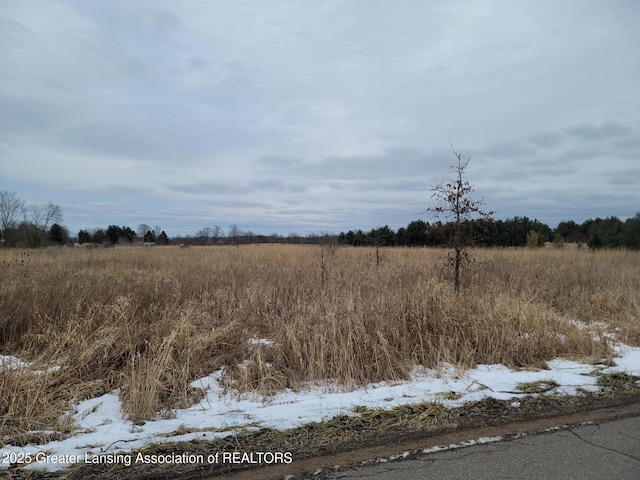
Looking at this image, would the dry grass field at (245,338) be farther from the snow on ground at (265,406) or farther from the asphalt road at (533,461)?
the asphalt road at (533,461)

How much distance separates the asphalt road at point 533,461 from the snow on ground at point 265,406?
2.72 feet

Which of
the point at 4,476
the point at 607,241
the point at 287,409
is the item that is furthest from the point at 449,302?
the point at 607,241

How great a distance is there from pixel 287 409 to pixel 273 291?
5167 millimetres

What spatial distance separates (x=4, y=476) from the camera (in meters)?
2.71

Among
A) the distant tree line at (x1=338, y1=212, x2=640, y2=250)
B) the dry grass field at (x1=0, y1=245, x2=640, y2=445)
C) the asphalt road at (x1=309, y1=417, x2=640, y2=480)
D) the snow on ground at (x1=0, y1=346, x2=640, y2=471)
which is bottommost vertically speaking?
the snow on ground at (x1=0, y1=346, x2=640, y2=471)

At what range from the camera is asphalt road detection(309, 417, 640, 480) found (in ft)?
8.74

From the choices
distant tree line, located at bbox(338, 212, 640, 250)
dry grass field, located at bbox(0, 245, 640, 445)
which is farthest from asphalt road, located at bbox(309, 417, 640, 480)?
distant tree line, located at bbox(338, 212, 640, 250)

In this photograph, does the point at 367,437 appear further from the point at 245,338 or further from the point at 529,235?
the point at 529,235

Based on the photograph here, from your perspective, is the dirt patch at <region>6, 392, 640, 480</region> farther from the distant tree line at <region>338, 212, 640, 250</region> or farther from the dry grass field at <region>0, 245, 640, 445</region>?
the distant tree line at <region>338, 212, 640, 250</region>

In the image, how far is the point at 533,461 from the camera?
111 inches

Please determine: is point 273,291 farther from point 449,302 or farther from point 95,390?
point 95,390

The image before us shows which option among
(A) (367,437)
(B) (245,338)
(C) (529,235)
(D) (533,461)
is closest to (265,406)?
(A) (367,437)

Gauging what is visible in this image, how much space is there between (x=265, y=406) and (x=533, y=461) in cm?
257

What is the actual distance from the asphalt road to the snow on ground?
32.7 inches
